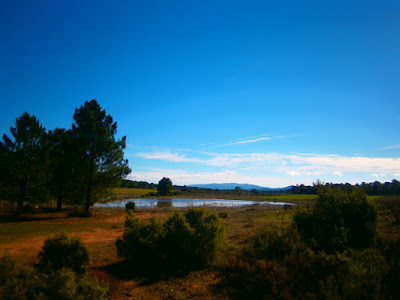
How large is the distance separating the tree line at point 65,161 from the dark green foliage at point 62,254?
19.5 meters

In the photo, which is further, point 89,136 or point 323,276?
point 89,136

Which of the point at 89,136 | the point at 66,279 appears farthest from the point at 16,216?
the point at 66,279

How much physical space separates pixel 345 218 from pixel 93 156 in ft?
83.7

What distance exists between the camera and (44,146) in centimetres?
2369

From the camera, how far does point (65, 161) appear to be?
2598 centimetres

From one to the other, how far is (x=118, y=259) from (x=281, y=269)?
7.53 m

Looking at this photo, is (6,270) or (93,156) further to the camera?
(93,156)

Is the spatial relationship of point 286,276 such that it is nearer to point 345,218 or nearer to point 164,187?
point 345,218

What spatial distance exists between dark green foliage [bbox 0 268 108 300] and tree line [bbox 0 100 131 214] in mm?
22335

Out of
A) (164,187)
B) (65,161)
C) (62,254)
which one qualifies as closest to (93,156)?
(65,161)

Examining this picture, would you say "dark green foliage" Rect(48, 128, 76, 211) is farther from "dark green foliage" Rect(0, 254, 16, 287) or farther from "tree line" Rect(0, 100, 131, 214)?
"dark green foliage" Rect(0, 254, 16, 287)

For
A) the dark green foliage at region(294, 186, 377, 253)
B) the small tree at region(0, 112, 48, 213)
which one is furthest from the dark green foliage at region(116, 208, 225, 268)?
the small tree at region(0, 112, 48, 213)

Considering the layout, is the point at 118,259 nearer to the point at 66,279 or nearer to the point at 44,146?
the point at 66,279

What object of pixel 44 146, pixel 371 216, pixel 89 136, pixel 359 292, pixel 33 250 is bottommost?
pixel 33 250
